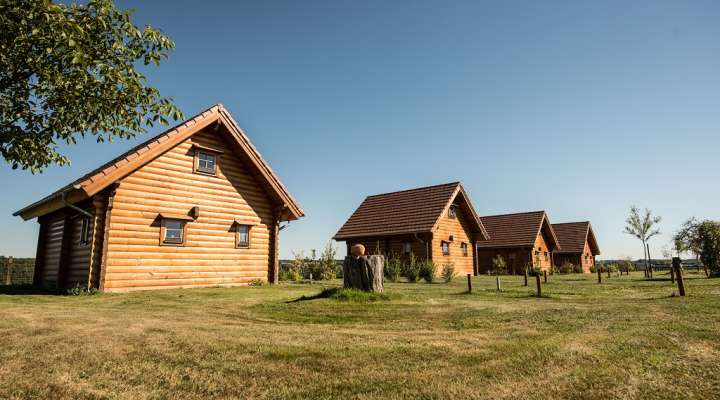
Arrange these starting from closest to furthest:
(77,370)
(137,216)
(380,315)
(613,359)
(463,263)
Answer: (77,370), (613,359), (380,315), (137,216), (463,263)

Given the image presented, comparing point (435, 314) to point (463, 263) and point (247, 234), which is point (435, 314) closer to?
point (247, 234)

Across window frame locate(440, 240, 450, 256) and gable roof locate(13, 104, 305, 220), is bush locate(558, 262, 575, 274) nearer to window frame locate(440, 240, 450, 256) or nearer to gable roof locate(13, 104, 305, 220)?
window frame locate(440, 240, 450, 256)

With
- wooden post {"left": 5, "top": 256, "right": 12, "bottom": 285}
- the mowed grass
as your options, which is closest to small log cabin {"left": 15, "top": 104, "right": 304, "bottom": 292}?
wooden post {"left": 5, "top": 256, "right": 12, "bottom": 285}

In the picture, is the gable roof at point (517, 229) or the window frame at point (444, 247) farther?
the gable roof at point (517, 229)

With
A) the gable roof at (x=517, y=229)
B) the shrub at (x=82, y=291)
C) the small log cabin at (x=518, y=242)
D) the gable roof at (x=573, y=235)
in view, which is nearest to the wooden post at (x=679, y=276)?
the shrub at (x=82, y=291)

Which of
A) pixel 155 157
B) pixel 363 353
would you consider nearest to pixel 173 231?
pixel 155 157

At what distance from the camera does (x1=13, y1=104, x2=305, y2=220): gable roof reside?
12.7 meters

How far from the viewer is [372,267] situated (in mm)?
10836

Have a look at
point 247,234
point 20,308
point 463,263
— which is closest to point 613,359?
point 20,308

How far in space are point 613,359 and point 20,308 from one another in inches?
440

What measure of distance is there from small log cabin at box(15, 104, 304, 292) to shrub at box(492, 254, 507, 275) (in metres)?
21.1

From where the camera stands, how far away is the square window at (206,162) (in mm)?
16062

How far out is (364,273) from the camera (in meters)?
10.8

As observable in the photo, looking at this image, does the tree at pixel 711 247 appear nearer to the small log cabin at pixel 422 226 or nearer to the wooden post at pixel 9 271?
the small log cabin at pixel 422 226
